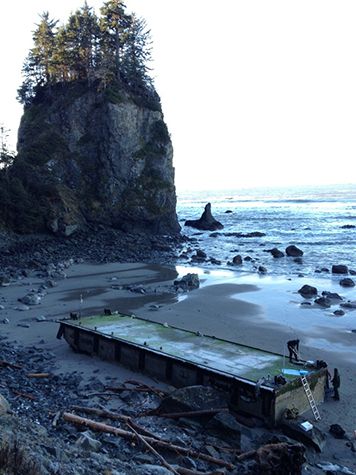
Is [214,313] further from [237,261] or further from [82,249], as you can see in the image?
[82,249]

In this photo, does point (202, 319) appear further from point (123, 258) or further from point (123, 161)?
point (123, 161)

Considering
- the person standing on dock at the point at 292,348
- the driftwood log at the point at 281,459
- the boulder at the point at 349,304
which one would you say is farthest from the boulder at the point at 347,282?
the driftwood log at the point at 281,459

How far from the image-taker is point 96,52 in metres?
57.9

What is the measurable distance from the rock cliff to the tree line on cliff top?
7.37 feet

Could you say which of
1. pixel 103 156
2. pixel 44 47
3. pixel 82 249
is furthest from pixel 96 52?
pixel 82 249

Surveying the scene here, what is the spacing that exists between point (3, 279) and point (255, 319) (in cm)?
1665

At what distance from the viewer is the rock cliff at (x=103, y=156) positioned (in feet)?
163

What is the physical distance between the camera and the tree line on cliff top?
56.7m

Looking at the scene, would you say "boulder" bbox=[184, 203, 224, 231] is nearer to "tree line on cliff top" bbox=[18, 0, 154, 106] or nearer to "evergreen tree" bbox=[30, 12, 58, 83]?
"tree line on cliff top" bbox=[18, 0, 154, 106]

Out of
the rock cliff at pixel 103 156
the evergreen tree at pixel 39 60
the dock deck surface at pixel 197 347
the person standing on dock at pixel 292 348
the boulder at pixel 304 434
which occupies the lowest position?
the boulder at pixel 304 434

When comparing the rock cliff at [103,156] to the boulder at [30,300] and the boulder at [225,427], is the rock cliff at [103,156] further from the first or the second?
the boulder at [225,427]

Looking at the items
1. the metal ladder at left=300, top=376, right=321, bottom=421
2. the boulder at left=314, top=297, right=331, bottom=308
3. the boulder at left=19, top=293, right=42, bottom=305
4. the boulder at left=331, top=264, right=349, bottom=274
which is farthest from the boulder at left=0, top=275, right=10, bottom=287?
the boulder at left=331, top=264, right=349, bottom=274

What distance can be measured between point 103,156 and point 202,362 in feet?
137

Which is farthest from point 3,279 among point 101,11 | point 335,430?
point 101,11
